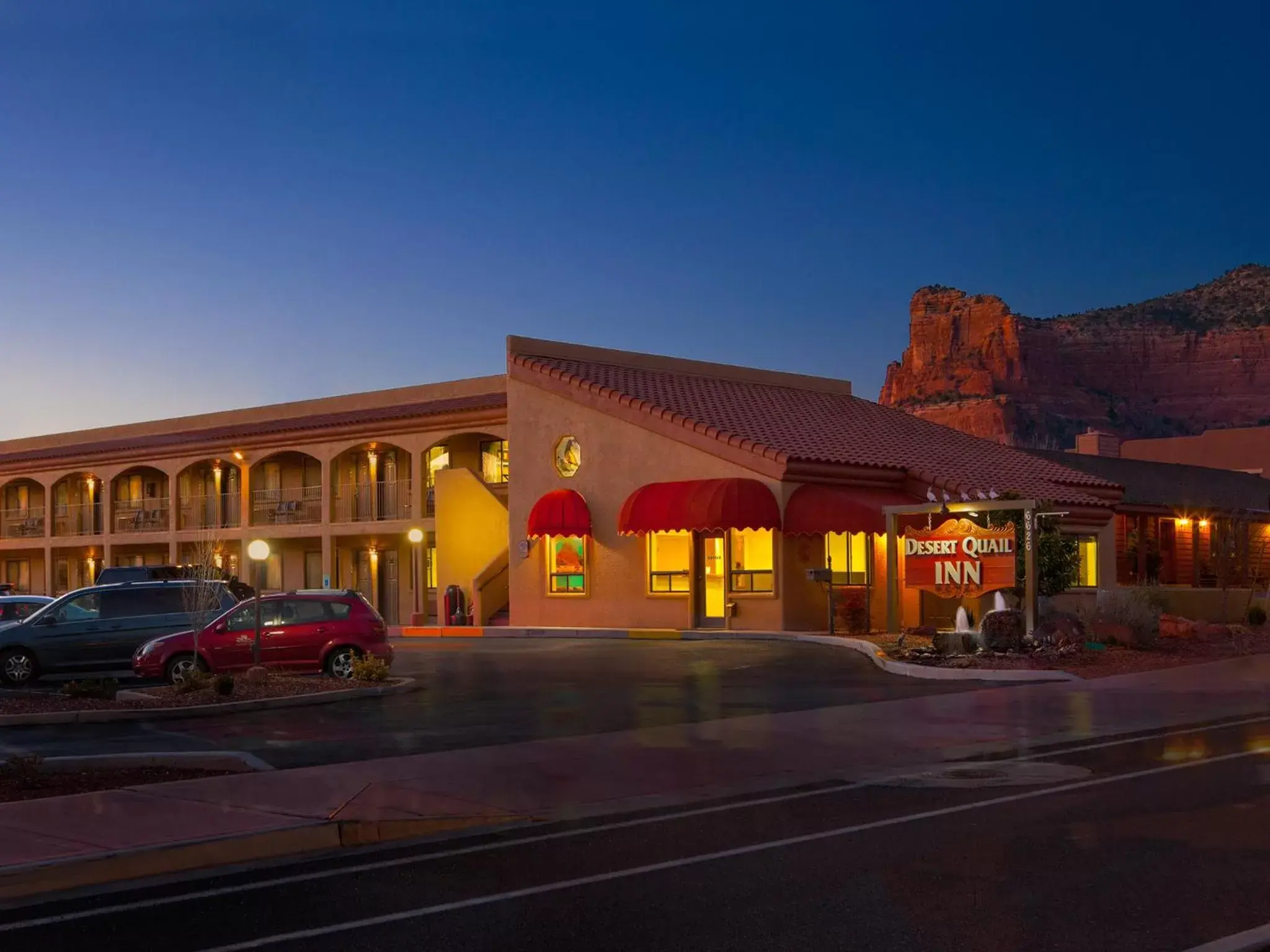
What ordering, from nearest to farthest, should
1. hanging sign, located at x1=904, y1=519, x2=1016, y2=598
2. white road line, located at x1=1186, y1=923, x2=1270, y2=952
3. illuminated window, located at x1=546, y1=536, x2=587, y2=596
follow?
white road line, located at x1=1186, y1=923, x2=1270, y2=952 → hanging sign, located at x1=904, y1=519, x2=1016, y2=598 → illuminated window, located at x1=546, y1=536, x2=587, y2=596

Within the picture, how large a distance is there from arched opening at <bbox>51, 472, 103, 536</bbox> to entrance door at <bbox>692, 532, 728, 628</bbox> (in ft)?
95.2

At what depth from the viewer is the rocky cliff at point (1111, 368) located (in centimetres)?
13662

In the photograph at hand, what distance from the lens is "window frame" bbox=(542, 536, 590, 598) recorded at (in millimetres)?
36438

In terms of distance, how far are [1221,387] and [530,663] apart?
12571 cm

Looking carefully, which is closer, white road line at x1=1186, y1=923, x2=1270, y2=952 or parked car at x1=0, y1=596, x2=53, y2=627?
white road line at x1=1186, y1=923, x2=1270, y2=952

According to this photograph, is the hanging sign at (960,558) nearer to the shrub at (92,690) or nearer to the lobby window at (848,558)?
the lobby window at (848,558)

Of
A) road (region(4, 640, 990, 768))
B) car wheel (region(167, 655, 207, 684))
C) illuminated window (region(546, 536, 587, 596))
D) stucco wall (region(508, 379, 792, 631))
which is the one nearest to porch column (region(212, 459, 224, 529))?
stucco wall (region(508, 379, 792, 631))

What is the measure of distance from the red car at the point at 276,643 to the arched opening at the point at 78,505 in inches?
1326

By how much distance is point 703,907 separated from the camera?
7980 mm

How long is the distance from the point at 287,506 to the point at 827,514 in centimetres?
2300

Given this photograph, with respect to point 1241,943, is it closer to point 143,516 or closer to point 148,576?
point 148,576

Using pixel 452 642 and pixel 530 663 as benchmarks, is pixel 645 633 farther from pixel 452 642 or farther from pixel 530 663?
pixel 530 663

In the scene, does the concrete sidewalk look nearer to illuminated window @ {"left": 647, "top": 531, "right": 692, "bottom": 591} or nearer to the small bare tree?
the small bare tree

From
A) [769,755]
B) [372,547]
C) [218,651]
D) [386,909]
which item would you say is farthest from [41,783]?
[372,547]
